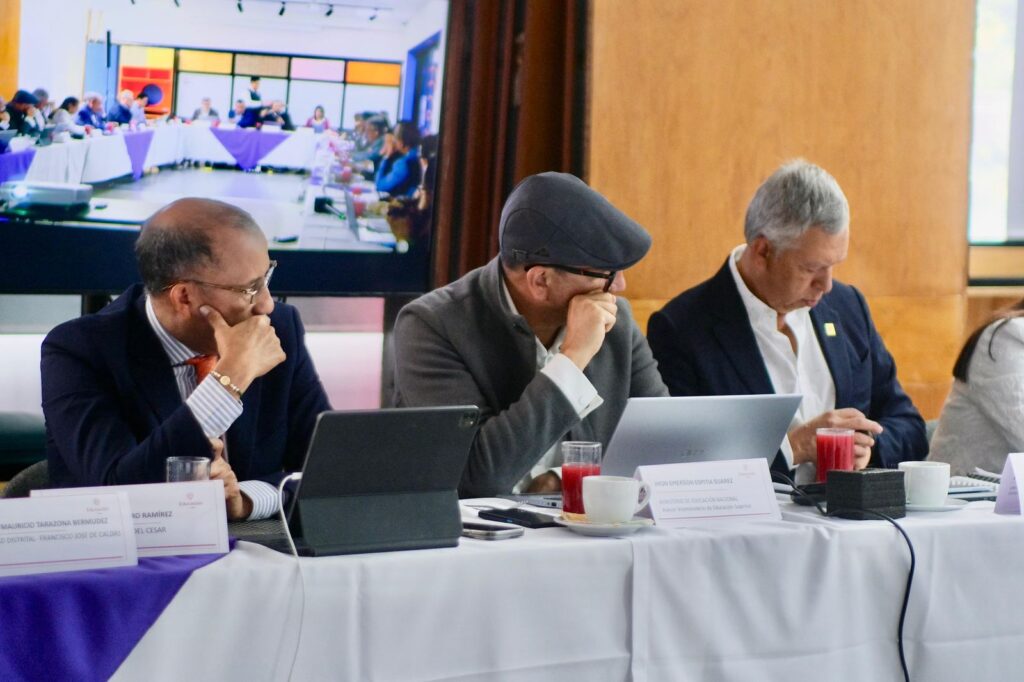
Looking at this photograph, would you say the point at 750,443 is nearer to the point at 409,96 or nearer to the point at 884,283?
the point at 409,96

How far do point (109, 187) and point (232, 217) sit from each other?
4.31 feet

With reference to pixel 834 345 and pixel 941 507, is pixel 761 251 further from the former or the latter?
pixel 941 507

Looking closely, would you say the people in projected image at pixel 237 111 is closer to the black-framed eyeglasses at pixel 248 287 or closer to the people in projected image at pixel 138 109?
the people in projected image at pixel 138 109

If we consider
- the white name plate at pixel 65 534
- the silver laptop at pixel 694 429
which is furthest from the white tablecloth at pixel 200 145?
the white name plate at pixel 65 534

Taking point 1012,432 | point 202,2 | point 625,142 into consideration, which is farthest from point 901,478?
point 202,2

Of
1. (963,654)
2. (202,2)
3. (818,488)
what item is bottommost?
(963,654)

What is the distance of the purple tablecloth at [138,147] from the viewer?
3414 mm

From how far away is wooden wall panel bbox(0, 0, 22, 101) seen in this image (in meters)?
3.21

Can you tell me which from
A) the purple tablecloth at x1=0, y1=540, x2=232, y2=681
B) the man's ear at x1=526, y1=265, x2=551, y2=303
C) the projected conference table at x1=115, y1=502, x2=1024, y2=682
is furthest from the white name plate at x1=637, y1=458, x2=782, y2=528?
the purple tablecloth at x1=0, y1=540, x2=232, y2=681

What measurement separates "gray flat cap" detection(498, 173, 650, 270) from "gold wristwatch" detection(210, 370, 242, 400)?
64 cm

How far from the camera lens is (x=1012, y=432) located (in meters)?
2.88

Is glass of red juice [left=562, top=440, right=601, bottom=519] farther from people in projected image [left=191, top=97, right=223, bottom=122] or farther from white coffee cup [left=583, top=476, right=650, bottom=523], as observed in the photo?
people in projected image [left=191, top=97, right=223, bottom=122]

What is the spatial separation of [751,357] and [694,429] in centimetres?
84

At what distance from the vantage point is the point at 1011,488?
84.1 inches
